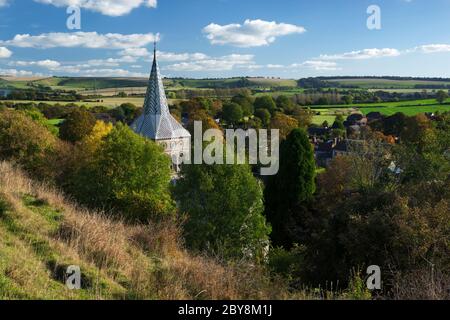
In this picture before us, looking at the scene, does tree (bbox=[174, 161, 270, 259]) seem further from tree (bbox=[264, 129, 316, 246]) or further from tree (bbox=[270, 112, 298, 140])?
tree (bbox=[270, 112, 298, 140])

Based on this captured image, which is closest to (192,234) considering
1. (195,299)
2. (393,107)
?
(195,299)

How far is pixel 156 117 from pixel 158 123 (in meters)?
0.86

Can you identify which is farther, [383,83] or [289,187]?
[383,83]

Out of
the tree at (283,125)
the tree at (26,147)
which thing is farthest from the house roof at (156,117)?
the tree at (283,125)

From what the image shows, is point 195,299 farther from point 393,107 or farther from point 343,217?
point 393,107

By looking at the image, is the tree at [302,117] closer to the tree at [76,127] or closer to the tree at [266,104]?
the tree at [266,104]

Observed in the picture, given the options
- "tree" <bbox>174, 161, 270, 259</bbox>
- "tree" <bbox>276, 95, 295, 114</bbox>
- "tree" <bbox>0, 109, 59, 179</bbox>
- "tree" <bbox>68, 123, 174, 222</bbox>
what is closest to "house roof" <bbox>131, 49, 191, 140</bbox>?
"tree" <bbox>0, 109, 59, 179</bbox>

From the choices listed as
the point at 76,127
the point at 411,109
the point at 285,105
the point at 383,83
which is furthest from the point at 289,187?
the point at 383,83

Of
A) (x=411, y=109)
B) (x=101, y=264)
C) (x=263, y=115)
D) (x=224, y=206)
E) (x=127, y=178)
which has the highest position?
(x=411, y=109)

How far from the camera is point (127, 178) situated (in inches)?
989

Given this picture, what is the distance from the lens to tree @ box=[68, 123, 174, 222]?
23.0 meters

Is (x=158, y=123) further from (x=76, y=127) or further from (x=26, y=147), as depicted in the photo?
(x=26, y=147)

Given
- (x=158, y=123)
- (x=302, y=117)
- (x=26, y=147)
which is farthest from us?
(x=302, y=117)

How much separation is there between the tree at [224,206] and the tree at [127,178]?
175 centimetres
